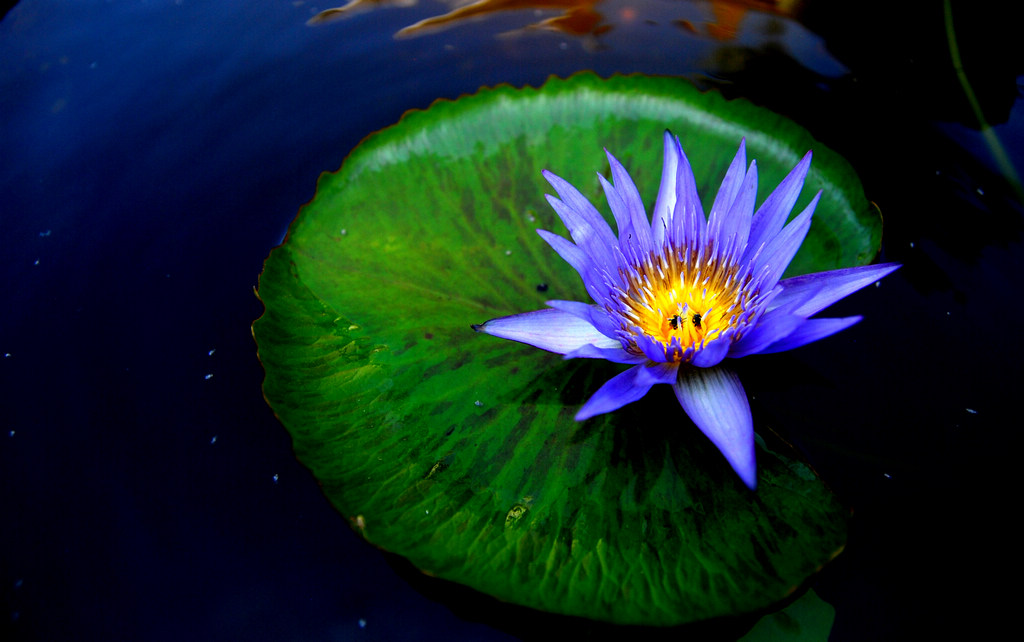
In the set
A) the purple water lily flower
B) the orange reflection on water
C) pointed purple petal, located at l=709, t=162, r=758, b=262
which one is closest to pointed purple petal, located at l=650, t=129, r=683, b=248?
the purple water lily flower

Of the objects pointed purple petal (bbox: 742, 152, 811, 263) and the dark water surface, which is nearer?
pointed purple petal (bbox: 742, 152, 811, 263)

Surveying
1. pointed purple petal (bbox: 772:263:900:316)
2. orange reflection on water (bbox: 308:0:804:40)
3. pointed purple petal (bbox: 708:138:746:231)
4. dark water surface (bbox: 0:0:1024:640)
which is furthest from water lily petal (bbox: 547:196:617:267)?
orange reflection on water (bbox: 308:0:804:40)

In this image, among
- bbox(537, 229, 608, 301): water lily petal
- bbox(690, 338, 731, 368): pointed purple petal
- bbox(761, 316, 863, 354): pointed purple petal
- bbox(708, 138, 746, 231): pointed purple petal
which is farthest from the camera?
bbox(708, 138, 746, 231): pointed purple petal

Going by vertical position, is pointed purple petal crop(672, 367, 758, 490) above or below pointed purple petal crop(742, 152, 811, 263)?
below

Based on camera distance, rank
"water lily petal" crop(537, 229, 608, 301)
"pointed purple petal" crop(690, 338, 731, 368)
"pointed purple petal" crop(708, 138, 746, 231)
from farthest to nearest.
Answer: "pointed purple petal" crop(708, 138, 746, 231) < "water lily petal" crop(537, 229, 608, 301) < "pointed purple petal" crop(690, 338, 731, 368)

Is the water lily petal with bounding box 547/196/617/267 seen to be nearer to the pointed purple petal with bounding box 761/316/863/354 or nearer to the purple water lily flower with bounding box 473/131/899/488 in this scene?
the purple water lily flower with bounding box 473/131/899/488
